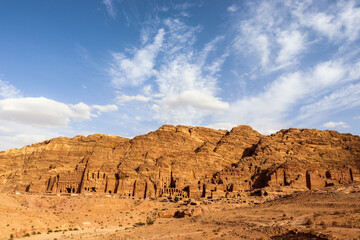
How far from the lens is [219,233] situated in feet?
64.2

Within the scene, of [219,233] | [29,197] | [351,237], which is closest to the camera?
[351,237]

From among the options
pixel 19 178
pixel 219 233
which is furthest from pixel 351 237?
pixel 19 178

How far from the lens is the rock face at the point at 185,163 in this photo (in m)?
54.8

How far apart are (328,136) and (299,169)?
31.0 m

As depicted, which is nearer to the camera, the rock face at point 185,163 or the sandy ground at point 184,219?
the sandy ground at point 184,219

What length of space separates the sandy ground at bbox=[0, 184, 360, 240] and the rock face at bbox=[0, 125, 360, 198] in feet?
47.6

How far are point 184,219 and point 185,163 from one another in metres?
35.4

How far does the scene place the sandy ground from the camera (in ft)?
56.0

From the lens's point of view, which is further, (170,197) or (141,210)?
(170,197)

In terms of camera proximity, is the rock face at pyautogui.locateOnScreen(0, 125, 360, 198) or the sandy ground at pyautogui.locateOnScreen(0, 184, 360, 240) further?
the rock face at pyautogui.locateOnScreen(0, 125, 360, 198)

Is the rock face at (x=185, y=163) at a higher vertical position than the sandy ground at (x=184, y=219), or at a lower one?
higher

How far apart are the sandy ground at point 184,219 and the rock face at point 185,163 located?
1450cm

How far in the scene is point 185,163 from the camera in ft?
216

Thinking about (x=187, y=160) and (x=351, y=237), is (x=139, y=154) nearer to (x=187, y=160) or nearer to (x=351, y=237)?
(x=187, y=160)
